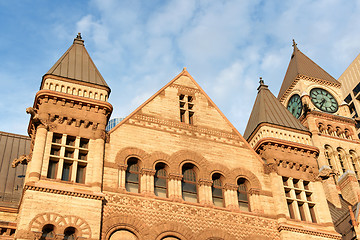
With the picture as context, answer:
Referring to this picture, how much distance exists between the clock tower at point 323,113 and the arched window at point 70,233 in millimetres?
38460

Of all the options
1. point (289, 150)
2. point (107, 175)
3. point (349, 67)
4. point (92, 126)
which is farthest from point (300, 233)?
point (349, 67)

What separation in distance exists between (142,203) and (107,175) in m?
2.08

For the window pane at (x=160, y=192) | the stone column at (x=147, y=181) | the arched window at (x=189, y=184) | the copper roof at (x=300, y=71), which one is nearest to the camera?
the stone column at (x=147, y=181)

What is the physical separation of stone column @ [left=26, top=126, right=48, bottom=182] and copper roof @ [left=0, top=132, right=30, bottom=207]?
3.86m

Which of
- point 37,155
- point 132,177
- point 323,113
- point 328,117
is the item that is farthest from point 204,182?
point 328,117

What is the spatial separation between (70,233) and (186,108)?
10605 millimetres

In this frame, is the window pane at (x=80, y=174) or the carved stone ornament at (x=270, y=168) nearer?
the window pane at (x=80, y=174)

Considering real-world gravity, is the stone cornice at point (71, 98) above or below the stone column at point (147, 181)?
above

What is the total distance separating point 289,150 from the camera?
28.2 meters

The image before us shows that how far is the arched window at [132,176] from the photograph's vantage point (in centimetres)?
2331

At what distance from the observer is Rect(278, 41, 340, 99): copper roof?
72.1 meters

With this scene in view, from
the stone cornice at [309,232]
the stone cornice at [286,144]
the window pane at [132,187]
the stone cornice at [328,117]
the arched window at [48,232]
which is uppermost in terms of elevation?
the stone cornice at [328,117]

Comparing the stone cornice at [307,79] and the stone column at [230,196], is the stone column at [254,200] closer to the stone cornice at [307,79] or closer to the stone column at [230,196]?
the stone column at [230,196]

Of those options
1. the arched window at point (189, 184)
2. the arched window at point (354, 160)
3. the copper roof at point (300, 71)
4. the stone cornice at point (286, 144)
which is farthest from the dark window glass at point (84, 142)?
the copper roof at point (300, 71)
